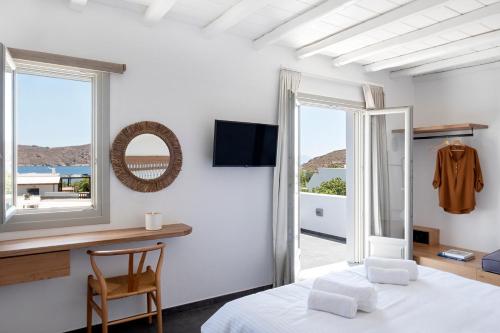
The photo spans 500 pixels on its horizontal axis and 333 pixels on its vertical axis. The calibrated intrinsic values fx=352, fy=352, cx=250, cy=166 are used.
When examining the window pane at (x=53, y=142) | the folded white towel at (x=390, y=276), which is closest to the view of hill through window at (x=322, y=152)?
the folded white towel at (x=390, y=276)

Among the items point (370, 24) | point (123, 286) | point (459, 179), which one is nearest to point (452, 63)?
point (459, 179)

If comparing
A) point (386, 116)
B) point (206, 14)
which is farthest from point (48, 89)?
point (386, 116)

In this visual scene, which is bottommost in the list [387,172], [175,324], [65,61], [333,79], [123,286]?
[175,324]

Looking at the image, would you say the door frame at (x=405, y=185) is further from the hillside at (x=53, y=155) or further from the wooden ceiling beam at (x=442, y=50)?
the hillside at (x=53, y=155)

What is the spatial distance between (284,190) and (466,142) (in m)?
2.43

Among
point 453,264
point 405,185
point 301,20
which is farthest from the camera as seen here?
point 405,185

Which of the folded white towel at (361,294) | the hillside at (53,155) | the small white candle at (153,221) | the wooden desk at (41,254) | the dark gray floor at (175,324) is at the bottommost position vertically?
the dark gray floor at (175,324)

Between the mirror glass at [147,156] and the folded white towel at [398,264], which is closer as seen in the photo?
the folded white towel at [398,264]

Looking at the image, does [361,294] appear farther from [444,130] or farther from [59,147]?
[444,130]

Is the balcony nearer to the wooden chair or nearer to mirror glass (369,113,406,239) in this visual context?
mirror glass (369,113,406,239)

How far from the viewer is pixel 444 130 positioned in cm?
412

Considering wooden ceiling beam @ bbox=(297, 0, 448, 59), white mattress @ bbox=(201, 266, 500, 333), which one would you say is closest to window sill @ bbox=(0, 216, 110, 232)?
white mattress @ bbox=(201, 266, 500, 333)

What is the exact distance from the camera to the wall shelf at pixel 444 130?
3902 millimetres

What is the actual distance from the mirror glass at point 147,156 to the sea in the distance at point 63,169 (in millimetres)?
335
